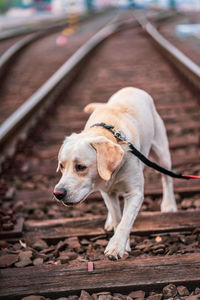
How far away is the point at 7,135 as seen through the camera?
4.70 metres

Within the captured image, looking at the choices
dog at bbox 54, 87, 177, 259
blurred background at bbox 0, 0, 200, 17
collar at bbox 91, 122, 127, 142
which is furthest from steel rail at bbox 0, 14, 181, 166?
blurred background at bbox 0, 0, 200, 17

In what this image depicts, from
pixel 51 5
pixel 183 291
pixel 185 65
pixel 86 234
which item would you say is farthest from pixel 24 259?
pixel 51 5

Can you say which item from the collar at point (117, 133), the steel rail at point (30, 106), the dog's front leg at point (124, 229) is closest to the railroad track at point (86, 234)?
the dog's front leg at point (124, 229)

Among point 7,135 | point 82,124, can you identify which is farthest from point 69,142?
point 82,124

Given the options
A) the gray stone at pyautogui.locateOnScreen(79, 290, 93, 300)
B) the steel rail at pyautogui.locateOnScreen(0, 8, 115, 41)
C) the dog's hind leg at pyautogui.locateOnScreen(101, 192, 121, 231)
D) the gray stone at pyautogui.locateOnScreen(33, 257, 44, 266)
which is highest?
the steel rail at pyautogui.locateOnScreen(0, 8, 115, 41)

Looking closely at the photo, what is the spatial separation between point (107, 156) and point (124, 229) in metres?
0.45

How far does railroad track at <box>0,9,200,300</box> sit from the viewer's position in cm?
248

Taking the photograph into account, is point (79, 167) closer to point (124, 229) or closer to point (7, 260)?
point (124, 229)

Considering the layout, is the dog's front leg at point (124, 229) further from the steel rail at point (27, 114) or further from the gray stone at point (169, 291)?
the steel rail at point (27, 114)

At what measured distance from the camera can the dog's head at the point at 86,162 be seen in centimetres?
250

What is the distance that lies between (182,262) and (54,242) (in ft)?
3.31

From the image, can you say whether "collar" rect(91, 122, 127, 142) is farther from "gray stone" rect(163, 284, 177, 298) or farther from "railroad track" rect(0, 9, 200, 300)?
A: "gray stone" rect(163, 284, 177, 298)

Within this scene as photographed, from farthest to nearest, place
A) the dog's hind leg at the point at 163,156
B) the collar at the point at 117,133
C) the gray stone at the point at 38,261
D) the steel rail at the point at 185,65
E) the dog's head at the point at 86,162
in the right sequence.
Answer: the steel rail at the point at 185,65 → the dog's hind leg at the point at 163,156 → the gray stone at the point at 38,261 → the collar at the point at 117,133 → the dog's head at the point at 86,162

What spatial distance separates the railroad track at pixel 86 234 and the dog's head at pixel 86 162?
482mm
